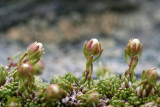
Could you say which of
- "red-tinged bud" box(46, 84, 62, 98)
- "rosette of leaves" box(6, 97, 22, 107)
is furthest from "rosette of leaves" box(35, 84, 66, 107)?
"rosette of leaves" box(6, 97, 22, 107)

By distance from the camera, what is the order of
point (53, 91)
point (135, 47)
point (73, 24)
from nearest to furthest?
point (53, 91)
point (135, 47)
point (73, 24)


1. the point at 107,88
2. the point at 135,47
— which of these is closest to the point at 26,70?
the point at 107,88

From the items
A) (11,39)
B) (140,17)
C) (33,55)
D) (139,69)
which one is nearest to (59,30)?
(11,39)

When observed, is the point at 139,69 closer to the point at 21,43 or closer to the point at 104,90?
the point at 104,90

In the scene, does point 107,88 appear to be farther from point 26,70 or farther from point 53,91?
point 26,70

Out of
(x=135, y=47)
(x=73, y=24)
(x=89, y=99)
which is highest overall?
(x=73, y=24)

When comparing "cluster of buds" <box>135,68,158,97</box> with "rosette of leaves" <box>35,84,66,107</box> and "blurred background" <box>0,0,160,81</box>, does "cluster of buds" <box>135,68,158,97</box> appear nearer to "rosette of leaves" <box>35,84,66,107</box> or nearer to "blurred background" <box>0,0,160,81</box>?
"rosette of leaves" <box>35,84,66,107</box>
